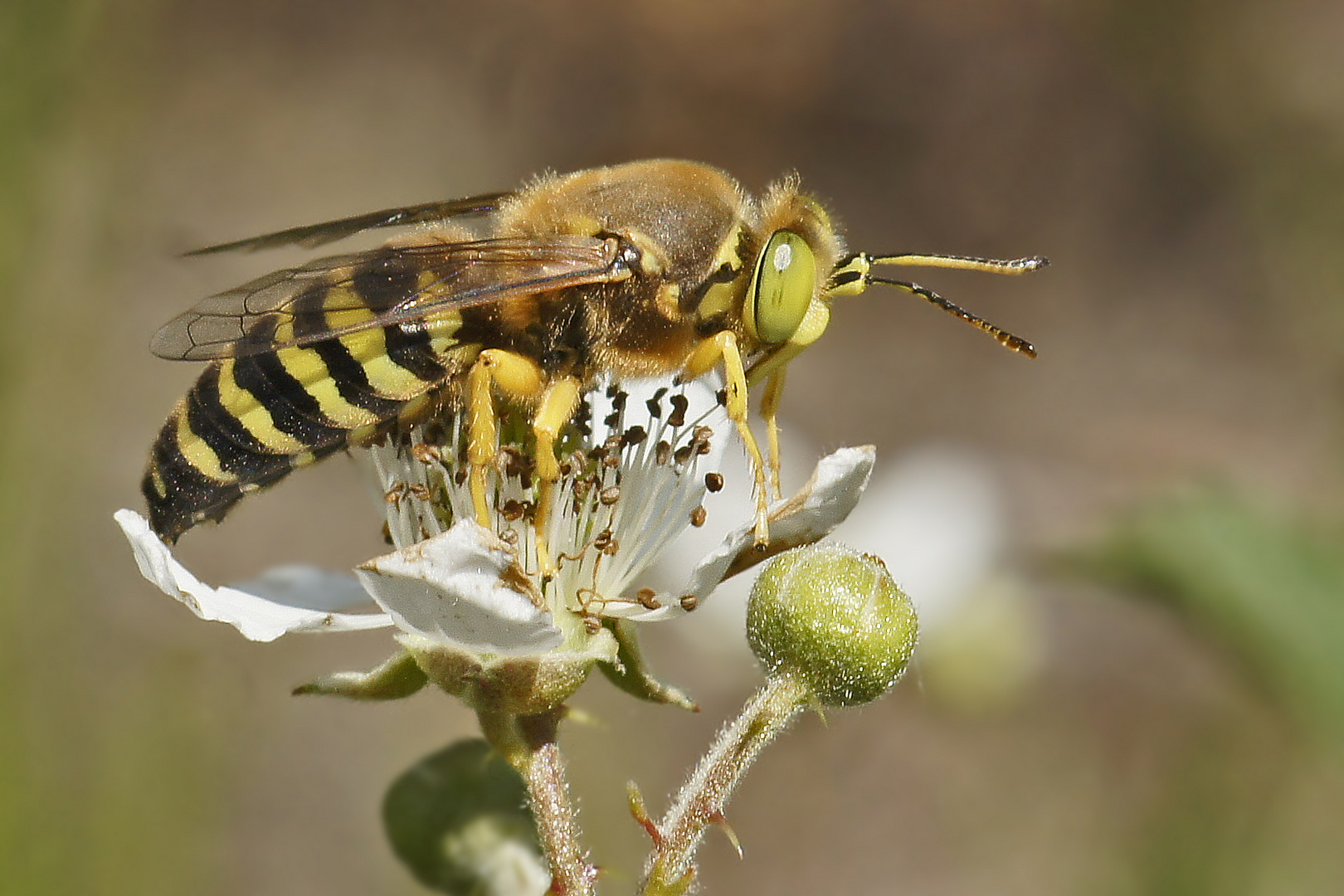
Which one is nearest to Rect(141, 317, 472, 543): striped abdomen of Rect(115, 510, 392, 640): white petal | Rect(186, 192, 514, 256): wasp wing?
Rect(115, 510, 392, 640): white petal

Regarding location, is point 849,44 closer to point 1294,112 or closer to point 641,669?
point 1294,112

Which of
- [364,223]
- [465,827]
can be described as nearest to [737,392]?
[364,223]

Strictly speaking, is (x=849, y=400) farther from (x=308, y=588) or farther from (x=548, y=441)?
(x=548, y=441)

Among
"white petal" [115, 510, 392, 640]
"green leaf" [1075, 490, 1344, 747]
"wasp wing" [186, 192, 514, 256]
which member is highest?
"wasp wing" [186, 192, 514, 256]

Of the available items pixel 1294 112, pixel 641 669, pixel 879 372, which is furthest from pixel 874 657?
pixel 1294 112

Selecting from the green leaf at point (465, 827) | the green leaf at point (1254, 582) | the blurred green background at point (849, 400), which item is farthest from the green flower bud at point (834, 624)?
the green leaf at point (1254, 582)

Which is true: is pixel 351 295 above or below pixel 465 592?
above

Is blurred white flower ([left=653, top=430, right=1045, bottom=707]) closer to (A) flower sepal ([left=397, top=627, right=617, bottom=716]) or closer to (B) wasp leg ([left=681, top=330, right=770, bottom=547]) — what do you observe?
(B) wasp leg ([left=681, top=330, right=770, bottom=547])
